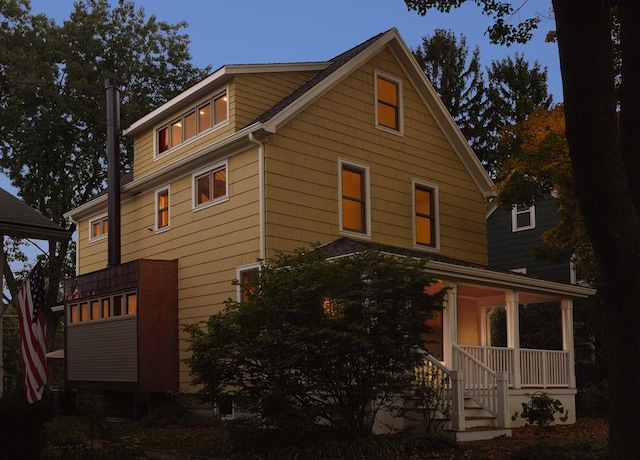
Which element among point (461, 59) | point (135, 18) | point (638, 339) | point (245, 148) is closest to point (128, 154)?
point (135, 18)

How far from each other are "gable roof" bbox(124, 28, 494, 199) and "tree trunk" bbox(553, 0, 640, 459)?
1209 centimetres

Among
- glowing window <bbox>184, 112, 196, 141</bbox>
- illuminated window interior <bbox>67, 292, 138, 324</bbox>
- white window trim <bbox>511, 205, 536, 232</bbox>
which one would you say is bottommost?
illuminated window interior <bbox>67, 292, 138, 324</bbox>

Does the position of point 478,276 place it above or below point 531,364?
above

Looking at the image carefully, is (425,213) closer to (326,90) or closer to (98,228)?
(326,90)

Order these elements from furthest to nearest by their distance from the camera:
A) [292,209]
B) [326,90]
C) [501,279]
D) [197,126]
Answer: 1. [197,126]
2. [326,90]
3. [292,209]
4. [501,279]

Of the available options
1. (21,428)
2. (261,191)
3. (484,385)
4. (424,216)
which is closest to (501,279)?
(484,385)

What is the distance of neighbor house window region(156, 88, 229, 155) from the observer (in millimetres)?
22062

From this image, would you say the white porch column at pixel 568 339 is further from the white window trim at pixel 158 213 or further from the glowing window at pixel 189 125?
the glowing window at pixel 189 125

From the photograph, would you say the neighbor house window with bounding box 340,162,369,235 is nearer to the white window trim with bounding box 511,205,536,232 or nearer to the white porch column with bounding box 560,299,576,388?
the white porch column with bounding box 560,299,576,388

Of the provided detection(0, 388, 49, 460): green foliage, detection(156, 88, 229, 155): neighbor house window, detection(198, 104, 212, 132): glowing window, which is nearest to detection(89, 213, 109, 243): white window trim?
detection(156, 88, 229, 155): neighbor house window

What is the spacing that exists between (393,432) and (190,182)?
9490mm

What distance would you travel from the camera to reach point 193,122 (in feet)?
76.1

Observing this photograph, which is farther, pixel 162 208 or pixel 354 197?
pixel 162 208

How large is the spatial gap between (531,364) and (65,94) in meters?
25.2
